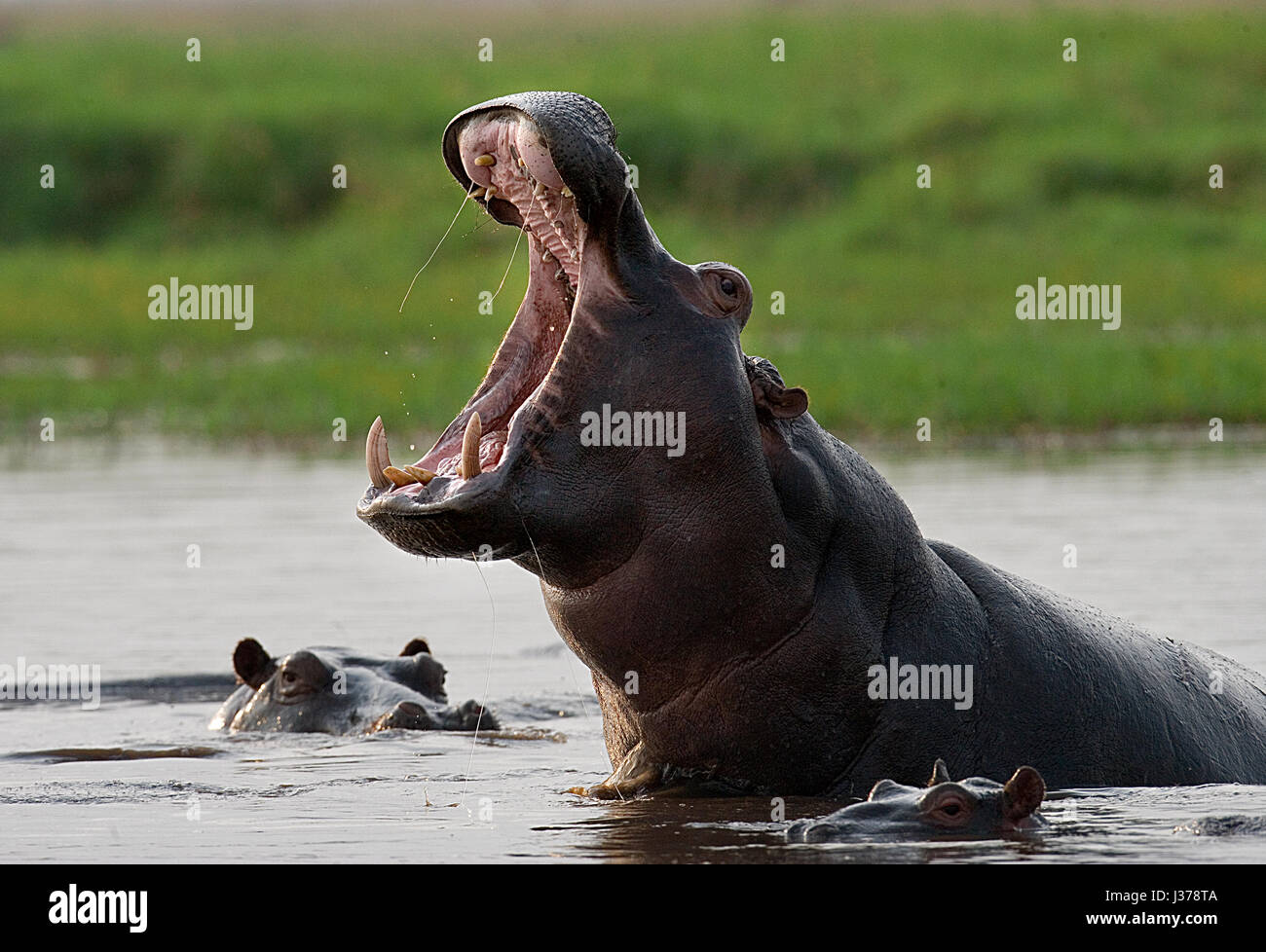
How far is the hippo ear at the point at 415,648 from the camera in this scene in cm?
891

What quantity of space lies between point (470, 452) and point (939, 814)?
138 centimetres

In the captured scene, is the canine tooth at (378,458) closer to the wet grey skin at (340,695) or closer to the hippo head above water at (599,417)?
the hippo head above water at (599,417)

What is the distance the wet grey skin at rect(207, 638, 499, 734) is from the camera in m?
8.38

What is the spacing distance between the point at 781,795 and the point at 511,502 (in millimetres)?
1062

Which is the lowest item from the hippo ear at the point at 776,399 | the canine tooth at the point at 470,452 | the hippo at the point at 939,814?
the hippo at the point at 939,814

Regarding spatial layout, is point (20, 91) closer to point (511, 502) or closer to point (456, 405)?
point (456, 405)

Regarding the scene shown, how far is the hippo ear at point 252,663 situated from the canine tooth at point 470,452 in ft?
11.0

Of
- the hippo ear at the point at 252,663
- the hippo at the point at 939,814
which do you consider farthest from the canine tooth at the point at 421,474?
the hippo ear at the point at 252,663

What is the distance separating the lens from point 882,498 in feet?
19.1

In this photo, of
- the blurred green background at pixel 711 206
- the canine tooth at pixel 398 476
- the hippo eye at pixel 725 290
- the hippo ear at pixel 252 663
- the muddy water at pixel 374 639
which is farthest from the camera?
the blurred green background at pixel 711 206

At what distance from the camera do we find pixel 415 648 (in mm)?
8953

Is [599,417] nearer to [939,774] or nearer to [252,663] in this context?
[939,774]

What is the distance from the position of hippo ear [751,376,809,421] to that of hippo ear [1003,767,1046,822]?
1.01 m
